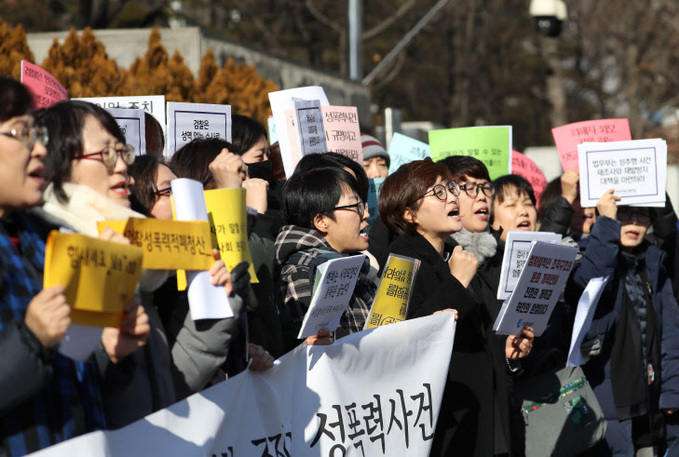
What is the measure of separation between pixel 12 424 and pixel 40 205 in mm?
596

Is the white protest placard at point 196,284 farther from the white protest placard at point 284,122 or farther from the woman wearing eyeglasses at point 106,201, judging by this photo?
the white protest placard at point 284,122

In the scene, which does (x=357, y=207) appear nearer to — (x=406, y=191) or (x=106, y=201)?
(x=406, y=191)

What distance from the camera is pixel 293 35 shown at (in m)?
31.5

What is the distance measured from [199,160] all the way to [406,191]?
1.24 m

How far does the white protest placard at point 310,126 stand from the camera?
5.18 metres

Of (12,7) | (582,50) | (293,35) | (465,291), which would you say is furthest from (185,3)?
(465,291)

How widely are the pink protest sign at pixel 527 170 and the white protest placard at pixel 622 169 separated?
1522 mm

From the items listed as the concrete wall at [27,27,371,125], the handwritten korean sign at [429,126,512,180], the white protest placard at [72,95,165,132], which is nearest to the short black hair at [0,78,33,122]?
the white protest placard at [72,95,165,132]

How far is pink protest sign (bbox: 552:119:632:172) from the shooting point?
21.2 feet

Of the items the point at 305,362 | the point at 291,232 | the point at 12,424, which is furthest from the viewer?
the point at 291,232

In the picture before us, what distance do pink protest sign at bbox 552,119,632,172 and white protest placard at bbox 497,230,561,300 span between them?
1.75 metres

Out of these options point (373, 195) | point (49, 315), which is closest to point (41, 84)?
point (373, 195)

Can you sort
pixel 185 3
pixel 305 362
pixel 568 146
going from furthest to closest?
pixel 185 3 → pixel 568 146 → pixel 305 362

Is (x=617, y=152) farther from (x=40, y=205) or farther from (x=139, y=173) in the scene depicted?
(x=40, y=205)
